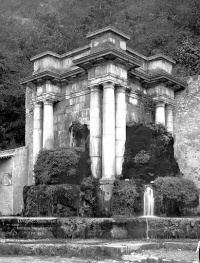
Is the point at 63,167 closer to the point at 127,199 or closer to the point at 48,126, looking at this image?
the point at 127,199

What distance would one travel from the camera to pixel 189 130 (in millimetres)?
16844

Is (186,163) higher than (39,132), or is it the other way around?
(39,132)

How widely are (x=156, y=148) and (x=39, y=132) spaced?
16.8ft

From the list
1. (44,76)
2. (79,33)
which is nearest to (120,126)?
(44,76)

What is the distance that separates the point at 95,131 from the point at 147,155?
2008 millimetres

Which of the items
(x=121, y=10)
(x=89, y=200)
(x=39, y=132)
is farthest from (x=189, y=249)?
(x=121, y=10)

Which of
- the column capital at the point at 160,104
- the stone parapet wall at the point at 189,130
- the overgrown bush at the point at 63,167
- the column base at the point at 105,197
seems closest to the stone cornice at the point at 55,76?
the overgrown bush at the point at 63,167

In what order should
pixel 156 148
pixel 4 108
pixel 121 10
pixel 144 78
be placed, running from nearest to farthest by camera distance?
Result: pixel 156 148
pixel 144 78
pixel 4 108
pixel 121 10

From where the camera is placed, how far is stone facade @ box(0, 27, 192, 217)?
14.2 m

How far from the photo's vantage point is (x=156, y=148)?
14836mm

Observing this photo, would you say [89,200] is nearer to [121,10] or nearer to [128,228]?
[128,228]

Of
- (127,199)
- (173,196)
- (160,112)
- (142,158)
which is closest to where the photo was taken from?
(127,199)

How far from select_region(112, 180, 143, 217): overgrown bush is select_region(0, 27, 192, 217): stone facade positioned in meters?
0.35

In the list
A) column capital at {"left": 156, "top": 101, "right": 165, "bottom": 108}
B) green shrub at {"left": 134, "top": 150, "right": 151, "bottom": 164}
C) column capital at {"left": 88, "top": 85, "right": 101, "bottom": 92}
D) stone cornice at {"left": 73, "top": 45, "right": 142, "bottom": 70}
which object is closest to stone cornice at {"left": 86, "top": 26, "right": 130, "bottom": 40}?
stone cornice at {"left": 73, "top": 45, "right": 142, "bottom": 70}
